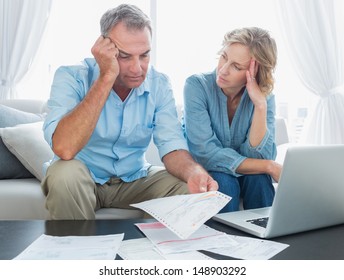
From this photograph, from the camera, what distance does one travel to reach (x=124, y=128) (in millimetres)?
1661

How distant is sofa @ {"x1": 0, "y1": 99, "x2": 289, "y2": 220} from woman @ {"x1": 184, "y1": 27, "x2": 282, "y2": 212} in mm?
341

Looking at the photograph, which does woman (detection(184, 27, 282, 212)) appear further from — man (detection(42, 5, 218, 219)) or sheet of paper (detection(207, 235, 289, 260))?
sheet of paper (detection(207, 235, 289, 260))

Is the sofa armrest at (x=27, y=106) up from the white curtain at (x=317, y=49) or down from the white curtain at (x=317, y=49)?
down

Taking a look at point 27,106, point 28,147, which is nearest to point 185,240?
point 28,147

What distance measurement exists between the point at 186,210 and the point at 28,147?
120cm

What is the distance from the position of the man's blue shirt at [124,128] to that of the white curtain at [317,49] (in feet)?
5.62

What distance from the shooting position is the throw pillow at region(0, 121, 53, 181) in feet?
6.20

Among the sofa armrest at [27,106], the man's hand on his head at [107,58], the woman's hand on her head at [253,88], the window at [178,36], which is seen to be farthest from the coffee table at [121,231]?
the window at [178,36]

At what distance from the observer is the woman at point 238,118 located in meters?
1.66

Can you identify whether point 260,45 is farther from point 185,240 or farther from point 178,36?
point 178,36

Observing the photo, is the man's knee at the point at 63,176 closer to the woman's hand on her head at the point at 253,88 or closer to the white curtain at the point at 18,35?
the woman's hand on her head at the point at 253,88

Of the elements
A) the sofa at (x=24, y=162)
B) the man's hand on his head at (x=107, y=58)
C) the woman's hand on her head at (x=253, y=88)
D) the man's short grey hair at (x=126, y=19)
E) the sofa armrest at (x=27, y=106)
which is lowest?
the sofa at (x=24, y=162)

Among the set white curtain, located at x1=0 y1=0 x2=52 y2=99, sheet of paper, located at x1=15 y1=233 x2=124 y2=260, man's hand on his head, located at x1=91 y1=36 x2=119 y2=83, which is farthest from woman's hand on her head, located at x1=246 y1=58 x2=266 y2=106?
white curtain, located at x1=0 y1=0 x2=52 y2=99
